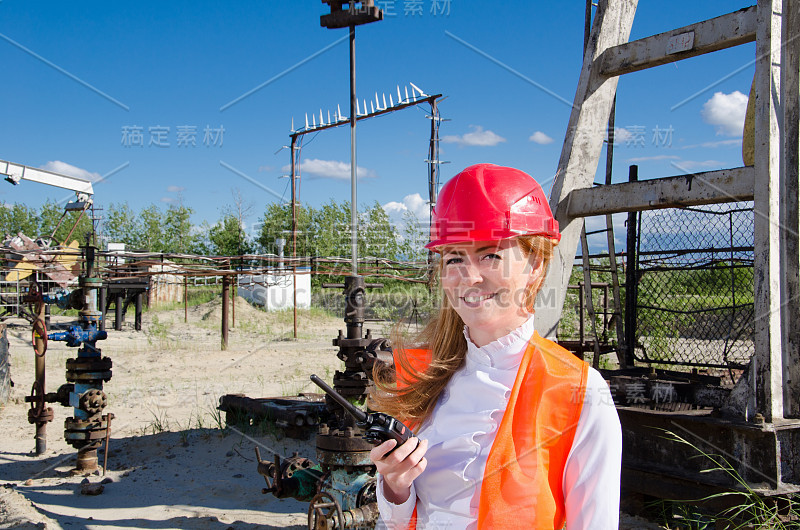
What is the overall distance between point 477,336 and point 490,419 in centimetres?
23

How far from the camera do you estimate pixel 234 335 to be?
16172mm

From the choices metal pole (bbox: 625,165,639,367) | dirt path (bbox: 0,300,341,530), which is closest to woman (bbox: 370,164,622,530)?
dirt path (bbox: 0,300,341,530)

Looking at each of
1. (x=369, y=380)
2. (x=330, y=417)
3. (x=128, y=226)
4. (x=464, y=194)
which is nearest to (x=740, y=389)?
(x=369, y=380)

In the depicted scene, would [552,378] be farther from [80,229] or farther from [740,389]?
[80,229]

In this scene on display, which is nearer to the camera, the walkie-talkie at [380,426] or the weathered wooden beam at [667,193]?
the walkie-talkie at [380,426]

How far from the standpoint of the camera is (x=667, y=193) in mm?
3174

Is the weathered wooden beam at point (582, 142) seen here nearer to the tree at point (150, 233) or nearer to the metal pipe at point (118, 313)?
the metal pipe at point (118, 313)

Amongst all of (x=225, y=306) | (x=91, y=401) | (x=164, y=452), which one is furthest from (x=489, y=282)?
(x=225, y=306)

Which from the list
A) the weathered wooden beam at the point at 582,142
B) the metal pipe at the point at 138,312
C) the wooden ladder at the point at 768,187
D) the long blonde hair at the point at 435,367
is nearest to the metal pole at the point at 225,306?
the metal pipe at the point at 138,312

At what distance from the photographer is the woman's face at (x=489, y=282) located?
1.48 metres

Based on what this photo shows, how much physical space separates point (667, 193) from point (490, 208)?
211 centimetres

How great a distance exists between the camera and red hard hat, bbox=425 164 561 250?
4.74 ft

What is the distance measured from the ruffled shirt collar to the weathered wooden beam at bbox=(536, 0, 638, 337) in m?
2.07

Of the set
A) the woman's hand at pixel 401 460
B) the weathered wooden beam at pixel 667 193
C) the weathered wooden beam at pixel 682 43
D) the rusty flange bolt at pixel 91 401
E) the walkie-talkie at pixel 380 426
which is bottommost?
the rusty flange bolt at pixel 91 401
